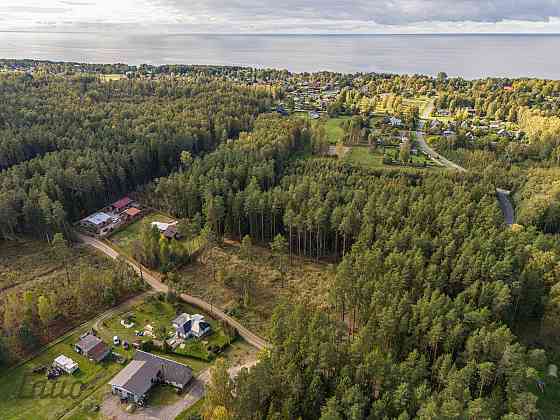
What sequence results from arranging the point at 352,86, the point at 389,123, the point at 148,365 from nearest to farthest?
the point at 148,365 → the point at 389,123 → the point at 352,86

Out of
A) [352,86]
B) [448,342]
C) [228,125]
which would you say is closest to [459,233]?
[448,342]

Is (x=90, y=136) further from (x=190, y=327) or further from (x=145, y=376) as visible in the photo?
(x=145, y=376)

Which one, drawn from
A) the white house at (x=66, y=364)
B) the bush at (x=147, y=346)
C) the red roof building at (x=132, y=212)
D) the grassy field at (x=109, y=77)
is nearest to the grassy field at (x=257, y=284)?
the bush at (x=147, y=346)

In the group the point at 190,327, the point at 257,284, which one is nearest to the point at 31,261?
the point at 190,327

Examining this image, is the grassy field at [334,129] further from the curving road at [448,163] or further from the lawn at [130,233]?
the lawn at [130,233]

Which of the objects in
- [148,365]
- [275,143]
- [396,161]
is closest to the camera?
[148,365]

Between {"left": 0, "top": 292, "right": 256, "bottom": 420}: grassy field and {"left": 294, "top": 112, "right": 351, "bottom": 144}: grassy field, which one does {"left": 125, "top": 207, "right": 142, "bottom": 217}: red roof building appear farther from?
{"left": 294, "top": 112, "right": 351, "bottom": 144}: grassy field

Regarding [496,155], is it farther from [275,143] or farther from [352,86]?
[352,86]
